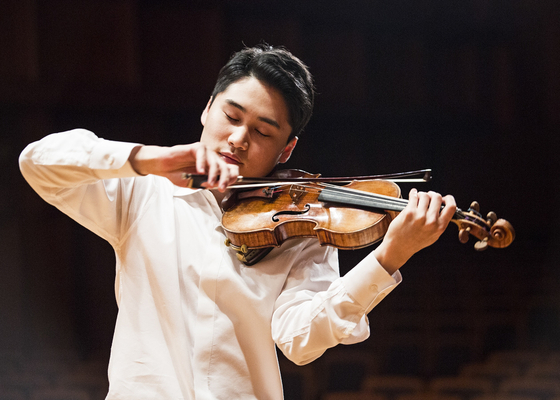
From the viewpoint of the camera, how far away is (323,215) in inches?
41.8

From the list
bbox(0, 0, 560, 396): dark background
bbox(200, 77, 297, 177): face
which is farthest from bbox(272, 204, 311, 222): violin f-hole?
bbox(0, 0, 560, 396): dark background

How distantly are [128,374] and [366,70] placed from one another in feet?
8.53

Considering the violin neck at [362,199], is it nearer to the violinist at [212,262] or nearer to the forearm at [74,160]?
the violinist at [212,262]

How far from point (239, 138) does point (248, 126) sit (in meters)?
0.05

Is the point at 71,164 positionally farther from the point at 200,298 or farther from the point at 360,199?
the point at 360,199

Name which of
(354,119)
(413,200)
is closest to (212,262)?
(413,200)

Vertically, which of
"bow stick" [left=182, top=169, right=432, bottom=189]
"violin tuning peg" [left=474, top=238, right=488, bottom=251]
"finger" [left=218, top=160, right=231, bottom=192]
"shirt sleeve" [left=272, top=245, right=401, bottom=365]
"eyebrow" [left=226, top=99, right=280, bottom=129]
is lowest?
"shirt sleeve" [left=272, top=245, right=401, bottom=365]

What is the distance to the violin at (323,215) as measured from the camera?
0.92 metres

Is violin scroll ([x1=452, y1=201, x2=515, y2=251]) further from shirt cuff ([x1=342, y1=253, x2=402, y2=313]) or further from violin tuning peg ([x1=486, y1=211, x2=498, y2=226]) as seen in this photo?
shirt cuff ([x1=342, y1=253, x2=402, y2=313])

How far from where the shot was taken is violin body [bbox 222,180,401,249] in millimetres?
985

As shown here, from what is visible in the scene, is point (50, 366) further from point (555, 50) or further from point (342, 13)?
point (555, 50)

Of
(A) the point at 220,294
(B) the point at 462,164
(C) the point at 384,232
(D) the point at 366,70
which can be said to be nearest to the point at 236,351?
(A) the point at 220,294

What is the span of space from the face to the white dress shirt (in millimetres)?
142

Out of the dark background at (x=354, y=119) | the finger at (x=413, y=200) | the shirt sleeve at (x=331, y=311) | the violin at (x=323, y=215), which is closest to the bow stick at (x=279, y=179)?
the violin at (x=323, y=215)
